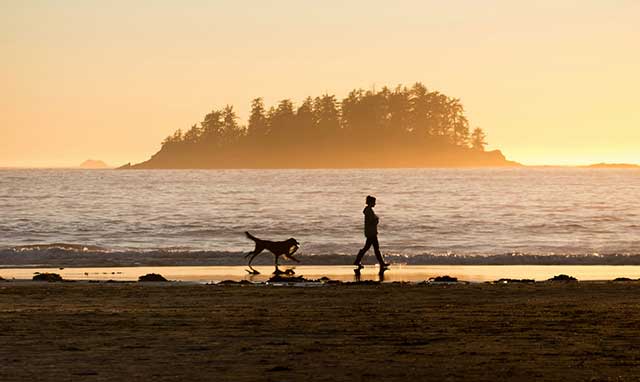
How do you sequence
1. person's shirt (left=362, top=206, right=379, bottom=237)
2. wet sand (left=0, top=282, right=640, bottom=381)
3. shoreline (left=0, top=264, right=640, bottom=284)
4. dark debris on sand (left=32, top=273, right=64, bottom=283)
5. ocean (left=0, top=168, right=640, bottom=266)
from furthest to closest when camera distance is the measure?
ocean (left=0, top=168, right=640, bottom=266) → person's shirt (left=362, top=206, right=379, bottom=237) → shoreline (left=0, top=264, right=640, bottom=284) → dark debris on sand (left=32, top=273, right=64, bottom=283) → wet sand (left=0, top=282, right=640, bottom=381)

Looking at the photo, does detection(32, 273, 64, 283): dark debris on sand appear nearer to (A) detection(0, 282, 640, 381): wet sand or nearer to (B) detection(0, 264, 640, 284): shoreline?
(B) detection(0, 264, 640, 284): shoreline

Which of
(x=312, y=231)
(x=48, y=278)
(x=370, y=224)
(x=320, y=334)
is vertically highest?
(x=312, y=231)

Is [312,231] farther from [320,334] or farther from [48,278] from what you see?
[320,334]

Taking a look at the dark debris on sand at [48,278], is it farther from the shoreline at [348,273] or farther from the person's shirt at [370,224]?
the person's shirt at [370,224]

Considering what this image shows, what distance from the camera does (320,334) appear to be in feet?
41.4

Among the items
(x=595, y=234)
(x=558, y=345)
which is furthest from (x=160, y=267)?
(x=595, y=234)

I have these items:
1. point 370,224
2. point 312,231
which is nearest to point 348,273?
point 370,224

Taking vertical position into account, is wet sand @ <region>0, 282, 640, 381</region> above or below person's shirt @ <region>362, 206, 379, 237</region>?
below

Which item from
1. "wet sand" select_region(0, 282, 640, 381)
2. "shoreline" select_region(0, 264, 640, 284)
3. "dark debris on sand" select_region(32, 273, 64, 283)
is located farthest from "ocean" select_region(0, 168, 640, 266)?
"wet sand" select_region(0, 282, 640, 381)

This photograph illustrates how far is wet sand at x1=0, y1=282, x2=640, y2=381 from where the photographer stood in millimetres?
10180

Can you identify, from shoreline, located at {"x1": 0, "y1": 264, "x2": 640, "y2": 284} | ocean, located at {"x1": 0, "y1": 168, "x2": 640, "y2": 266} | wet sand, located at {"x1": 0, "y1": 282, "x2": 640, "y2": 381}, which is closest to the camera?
wet sand, located at {"x1": 0, "y1": 282, "x2": 640, "y2": 381}

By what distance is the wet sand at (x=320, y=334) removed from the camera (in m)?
10.2

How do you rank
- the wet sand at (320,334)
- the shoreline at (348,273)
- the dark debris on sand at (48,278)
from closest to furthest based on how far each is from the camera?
the wet sand at (320,334) < the dark debris on sand at (48,278) < the shoreline at (348,273)

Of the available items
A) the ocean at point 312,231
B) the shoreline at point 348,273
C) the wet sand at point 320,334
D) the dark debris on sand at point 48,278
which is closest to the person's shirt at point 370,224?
the shoreline at point 348,273
